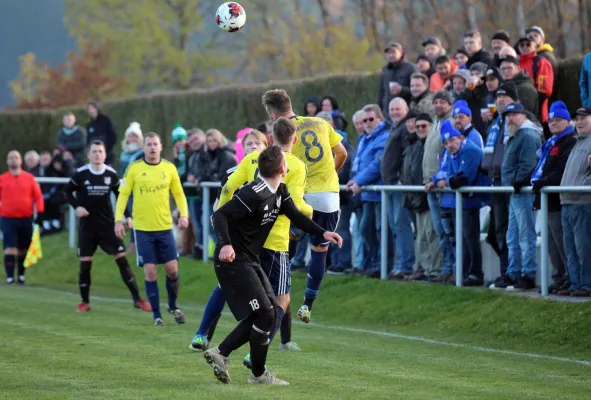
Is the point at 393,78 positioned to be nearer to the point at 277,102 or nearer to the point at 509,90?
the point at 509,90

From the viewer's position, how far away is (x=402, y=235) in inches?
674

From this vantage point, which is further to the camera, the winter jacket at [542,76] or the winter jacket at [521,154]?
the winter jacket at [542,76]

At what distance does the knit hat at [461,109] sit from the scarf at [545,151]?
1.65 metres

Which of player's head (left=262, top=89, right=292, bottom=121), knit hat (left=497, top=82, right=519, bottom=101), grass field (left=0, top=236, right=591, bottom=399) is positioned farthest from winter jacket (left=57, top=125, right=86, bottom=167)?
player's head (left=262, top=89, right=292, bottom=121)

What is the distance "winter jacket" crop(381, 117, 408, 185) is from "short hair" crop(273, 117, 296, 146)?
6.51 metres

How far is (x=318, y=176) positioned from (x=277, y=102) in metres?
1.22

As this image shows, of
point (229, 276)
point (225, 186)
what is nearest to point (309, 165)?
point (225, 186)

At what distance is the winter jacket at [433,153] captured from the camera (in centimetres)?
1656

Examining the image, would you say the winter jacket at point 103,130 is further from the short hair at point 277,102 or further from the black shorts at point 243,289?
the black shorts at point 243,289

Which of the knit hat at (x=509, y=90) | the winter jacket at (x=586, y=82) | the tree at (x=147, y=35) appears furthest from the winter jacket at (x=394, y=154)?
the tree at (x=147, y=35)

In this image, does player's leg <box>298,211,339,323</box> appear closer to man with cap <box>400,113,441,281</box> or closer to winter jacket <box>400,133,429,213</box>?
man with cap <box>400,113,441,281</box>

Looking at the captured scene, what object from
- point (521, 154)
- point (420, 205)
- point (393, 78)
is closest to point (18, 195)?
point (393, 78)

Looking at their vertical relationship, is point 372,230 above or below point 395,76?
below

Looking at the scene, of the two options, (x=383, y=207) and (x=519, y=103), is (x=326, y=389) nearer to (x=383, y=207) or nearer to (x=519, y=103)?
(x=519, y=103)
